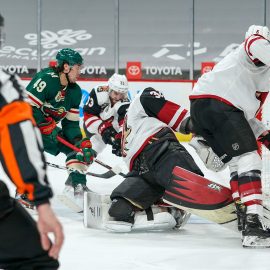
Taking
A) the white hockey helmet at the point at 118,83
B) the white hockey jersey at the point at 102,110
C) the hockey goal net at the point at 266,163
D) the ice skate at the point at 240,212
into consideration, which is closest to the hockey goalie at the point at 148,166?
the ice skate at the point at 240,212

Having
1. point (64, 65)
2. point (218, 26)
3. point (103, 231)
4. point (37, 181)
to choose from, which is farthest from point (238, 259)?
point (218, 26)

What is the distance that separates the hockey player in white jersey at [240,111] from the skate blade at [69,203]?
3.12 ft

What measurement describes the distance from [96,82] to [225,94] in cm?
494

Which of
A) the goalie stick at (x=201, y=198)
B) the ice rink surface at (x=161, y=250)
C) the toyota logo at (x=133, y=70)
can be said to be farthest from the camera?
the toyota logo at (x=133, y=70)

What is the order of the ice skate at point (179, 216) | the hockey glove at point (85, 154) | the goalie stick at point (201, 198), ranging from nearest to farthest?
the goalie stick at point (201, 198) < the ice skate at point (179, 216) < the hockey glove at point (85, 154)

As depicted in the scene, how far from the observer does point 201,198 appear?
3113 mm

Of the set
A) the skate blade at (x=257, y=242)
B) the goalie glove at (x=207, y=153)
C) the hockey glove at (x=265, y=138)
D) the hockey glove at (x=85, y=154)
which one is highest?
the hockey glove at (x=265, y=138)

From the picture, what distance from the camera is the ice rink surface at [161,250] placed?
2.51 meters

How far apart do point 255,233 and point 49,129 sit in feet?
5.41

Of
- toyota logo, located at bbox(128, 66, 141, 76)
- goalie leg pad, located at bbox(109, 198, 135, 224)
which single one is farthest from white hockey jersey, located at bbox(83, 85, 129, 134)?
toyota logo, located at bbox(128, 66, 141, 76)

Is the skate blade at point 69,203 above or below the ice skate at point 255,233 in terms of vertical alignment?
below

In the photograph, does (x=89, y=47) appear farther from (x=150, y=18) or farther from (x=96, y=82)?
(x=96, y=82)

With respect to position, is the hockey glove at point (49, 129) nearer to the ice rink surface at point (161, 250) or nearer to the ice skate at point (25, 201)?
the ice skate at point (25, 201)

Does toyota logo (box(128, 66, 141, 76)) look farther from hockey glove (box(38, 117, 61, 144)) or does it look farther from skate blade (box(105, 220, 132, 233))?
skate blade (box(105, 220, 132, 233))
